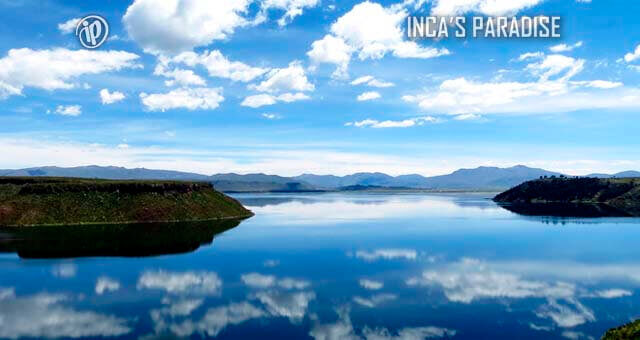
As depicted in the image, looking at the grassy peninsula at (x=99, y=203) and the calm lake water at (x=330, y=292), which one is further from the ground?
the grassy peninsula at (x=99, y=203)

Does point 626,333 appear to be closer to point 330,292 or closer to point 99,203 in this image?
point 330,292

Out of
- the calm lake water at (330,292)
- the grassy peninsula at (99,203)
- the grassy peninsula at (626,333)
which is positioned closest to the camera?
the grassy peninsula at (626,333)

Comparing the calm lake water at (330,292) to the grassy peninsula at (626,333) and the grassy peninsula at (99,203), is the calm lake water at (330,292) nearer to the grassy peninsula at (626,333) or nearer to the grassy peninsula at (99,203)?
the grassy peninsula at (626,333)

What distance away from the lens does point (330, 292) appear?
61.6 m

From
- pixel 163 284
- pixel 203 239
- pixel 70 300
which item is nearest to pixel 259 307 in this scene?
pixel 163 284

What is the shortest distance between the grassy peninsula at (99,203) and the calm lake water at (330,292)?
56.2m

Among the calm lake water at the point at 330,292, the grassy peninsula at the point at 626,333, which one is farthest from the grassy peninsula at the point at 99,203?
the grassy peninsula at the point at 626,333

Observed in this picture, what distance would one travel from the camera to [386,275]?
72.8 metres

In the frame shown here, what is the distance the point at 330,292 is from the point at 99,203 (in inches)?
4682

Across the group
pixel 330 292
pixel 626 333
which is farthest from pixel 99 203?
pixel 626 333

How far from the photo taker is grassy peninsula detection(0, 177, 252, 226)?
142m

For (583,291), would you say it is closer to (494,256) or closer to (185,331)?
(494,256)

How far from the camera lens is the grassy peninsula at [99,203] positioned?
466ft

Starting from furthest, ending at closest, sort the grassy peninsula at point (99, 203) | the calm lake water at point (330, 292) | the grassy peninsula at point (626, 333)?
the grassy peninsula at point (99, 203) → the calm lake water at point (330, 292) → the grassy peninsula at point (626, 333)
